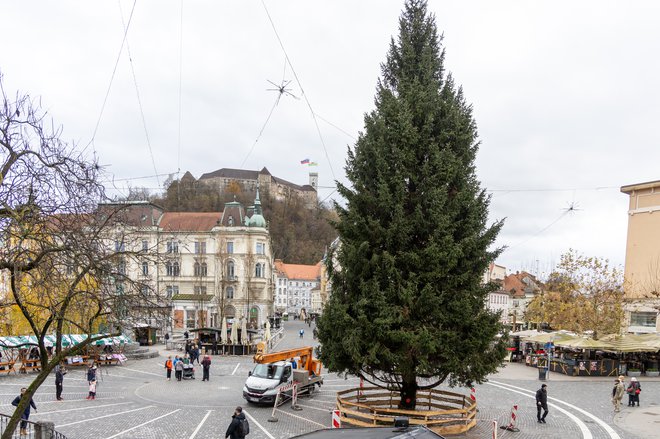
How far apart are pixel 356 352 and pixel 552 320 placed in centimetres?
3613

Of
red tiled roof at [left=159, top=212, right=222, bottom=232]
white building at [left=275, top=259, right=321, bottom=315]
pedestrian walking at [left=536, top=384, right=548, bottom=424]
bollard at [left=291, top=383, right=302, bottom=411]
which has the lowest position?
white building at [left=275, top=259, right=321, bottom=315]

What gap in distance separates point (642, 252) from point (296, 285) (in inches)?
4207

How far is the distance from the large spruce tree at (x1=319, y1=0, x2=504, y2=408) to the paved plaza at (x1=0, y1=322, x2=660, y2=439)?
345cm

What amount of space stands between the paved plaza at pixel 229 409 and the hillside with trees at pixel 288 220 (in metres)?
91.6

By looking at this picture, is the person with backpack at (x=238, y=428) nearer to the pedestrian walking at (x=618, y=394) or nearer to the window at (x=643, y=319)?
the pedestrian walking at (x=618, y=394)

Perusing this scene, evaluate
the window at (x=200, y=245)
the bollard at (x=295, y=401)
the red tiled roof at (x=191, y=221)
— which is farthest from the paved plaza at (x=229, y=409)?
the red tiled roof at (x=191, y=221)

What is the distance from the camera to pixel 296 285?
140875 millimetres

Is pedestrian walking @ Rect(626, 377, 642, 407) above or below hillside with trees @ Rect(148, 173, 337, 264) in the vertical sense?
below

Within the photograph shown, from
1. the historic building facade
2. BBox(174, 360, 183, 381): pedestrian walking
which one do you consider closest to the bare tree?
BBox(174, 360, 183, 381): pedestrian walking

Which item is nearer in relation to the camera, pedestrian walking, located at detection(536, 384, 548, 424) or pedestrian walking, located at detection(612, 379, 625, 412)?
pedestrian walking, located at detection(536, 384, 548, 424)

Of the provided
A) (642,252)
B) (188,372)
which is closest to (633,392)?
(188,372)

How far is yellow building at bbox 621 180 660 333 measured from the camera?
40.8 m

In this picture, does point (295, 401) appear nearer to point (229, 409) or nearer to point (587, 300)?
point (229, 409)

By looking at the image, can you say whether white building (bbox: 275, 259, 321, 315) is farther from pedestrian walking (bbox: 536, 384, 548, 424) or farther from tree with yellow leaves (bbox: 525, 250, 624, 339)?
pedestrian walking (bbox: 536, 384, 548, 424)
